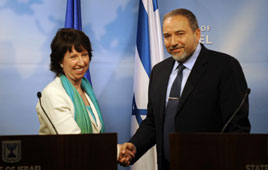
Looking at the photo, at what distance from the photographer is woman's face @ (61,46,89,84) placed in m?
2.66

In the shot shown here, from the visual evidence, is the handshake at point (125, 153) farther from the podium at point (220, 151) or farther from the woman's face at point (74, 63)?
the podium at point (220, 151)

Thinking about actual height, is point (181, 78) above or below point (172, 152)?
above

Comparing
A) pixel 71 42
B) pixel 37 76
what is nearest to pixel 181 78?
pixel 71 42

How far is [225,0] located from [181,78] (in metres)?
2.13

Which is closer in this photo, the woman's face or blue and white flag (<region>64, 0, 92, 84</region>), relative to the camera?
the woman's face

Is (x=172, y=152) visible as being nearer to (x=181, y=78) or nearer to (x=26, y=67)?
(x=181, y=78)

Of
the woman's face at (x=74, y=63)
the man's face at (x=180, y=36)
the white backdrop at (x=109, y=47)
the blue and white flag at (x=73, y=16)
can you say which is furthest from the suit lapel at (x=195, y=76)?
the white backdrop at (x=109, y=47)

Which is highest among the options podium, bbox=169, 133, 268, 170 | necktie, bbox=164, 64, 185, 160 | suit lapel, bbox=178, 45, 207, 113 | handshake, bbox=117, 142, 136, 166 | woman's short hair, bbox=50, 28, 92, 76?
woman's short hair, bbox=50, 28, 92, 76

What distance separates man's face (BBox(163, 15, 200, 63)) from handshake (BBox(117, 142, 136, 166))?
0.70 m

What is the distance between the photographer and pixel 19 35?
4.33 meters

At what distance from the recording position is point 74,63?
2652mm

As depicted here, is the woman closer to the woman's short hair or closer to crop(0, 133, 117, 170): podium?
the woman's short hair

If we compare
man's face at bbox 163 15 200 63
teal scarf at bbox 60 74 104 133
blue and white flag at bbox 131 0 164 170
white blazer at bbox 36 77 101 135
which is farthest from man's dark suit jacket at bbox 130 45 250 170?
blue and white flag at bbox 131 0 164 170

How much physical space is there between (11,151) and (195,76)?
4.25 ft
